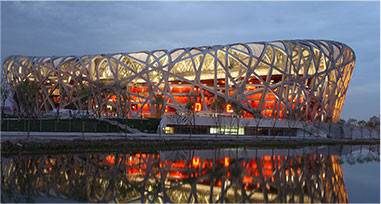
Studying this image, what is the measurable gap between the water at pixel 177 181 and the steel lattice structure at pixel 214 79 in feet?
121

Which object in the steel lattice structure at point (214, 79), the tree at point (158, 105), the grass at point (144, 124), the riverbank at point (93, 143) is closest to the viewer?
the riverbank at point (93, 143)

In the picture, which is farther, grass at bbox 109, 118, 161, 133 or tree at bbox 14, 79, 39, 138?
grass at bbox 109, 118, 161, 133

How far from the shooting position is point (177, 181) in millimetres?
18312

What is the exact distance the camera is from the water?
15.0m

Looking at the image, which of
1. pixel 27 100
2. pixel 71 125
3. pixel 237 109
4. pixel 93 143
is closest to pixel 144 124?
pixel 71 125

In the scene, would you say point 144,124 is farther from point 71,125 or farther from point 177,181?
point 177,181

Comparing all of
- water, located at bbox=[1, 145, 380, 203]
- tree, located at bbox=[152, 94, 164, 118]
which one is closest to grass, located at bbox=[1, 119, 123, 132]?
tree, located at bbox=[152, 94, 164, 118]

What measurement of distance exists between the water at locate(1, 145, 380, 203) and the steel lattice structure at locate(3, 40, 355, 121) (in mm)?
36974

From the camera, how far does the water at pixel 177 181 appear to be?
15.0 meters

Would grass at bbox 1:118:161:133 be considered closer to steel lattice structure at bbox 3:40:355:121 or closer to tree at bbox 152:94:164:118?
tree at bbox 152:94:164:118

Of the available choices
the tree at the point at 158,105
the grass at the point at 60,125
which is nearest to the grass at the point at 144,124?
the grass at the point at 60,125

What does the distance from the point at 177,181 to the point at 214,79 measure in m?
47.9

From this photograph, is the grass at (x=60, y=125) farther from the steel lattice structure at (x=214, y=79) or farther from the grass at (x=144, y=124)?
the steel lattice structure at (x=214, y=79)

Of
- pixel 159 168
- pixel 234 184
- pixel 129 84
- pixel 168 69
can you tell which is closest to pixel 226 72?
pixel 168 69
